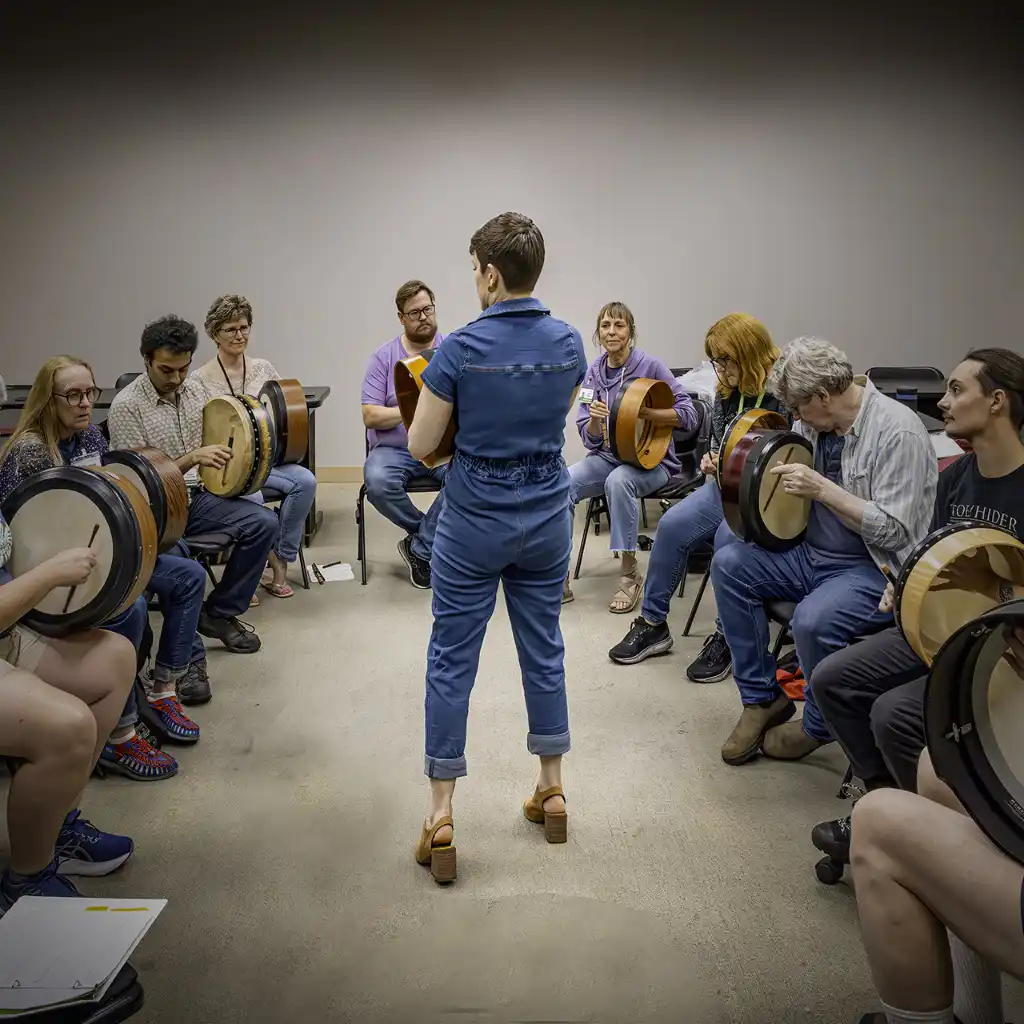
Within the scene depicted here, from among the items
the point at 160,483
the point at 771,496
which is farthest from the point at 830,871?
the point at 160,483

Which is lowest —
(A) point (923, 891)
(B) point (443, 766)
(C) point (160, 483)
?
(B) point (443, 766)

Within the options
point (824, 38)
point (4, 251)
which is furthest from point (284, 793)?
point (824, 38)

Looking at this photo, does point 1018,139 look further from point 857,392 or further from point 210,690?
point 210,690

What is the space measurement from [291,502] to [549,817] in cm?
237

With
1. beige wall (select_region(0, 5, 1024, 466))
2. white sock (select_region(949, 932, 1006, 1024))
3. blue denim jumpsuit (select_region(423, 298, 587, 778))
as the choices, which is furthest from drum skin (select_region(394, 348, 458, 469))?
beige wall (select_region(0, 5, 1024, 466))

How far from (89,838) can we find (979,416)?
2466 mm

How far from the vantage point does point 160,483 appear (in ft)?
10.1

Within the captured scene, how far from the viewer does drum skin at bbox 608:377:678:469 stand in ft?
14.3

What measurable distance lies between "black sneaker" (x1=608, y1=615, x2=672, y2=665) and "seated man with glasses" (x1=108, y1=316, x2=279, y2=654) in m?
1.42

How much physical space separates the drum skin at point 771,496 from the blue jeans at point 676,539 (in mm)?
787

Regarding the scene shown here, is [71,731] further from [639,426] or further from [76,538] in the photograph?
[639,426]

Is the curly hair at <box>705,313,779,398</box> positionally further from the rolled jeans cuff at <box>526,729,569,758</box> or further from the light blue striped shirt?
the rolled jeans cuff at <box>526,729,569,758</box>

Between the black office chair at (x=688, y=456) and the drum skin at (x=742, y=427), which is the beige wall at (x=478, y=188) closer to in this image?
the black office chair at (x=688, y=456)

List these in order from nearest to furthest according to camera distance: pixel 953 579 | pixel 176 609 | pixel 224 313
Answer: pixel 953 579 < pixel 176 609 < pixel 224 313
